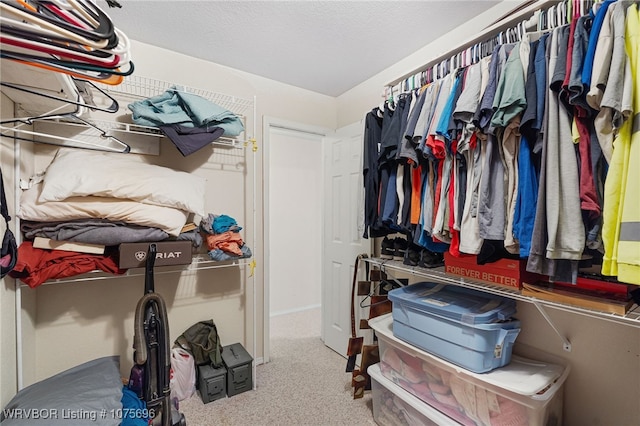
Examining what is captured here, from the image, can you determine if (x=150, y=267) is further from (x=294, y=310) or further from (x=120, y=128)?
(x=294, y=310)

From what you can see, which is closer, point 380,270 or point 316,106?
point 380,270

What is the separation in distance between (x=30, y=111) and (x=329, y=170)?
1.98 m

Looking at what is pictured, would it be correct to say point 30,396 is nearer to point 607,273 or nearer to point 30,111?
point 30,111

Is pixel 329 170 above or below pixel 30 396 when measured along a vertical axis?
above

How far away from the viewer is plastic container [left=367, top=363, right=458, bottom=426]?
1321 mm

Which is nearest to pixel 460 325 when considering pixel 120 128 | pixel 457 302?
pixel 457 302

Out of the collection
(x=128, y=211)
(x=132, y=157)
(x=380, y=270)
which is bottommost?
(x=380, y=270)

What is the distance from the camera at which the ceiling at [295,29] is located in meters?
1.60

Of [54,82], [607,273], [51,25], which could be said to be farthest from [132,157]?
[607,273]

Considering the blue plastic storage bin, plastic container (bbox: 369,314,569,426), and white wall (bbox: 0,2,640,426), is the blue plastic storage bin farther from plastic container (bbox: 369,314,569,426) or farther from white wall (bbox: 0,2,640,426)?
white wall (bbox: 0,2,640,426)

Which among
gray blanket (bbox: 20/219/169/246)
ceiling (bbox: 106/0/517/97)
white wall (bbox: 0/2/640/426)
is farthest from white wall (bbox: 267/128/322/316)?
gray blanket (bbox: 20/219/169/246)

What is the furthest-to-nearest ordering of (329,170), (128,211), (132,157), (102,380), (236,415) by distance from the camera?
(329,170) < (132,157) < (236,415) < (128,211) < (102,380)

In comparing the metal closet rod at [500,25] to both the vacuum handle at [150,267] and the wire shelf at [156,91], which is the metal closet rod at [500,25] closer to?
the wire shelf at [156,91]

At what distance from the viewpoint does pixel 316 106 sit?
8.89 feet
